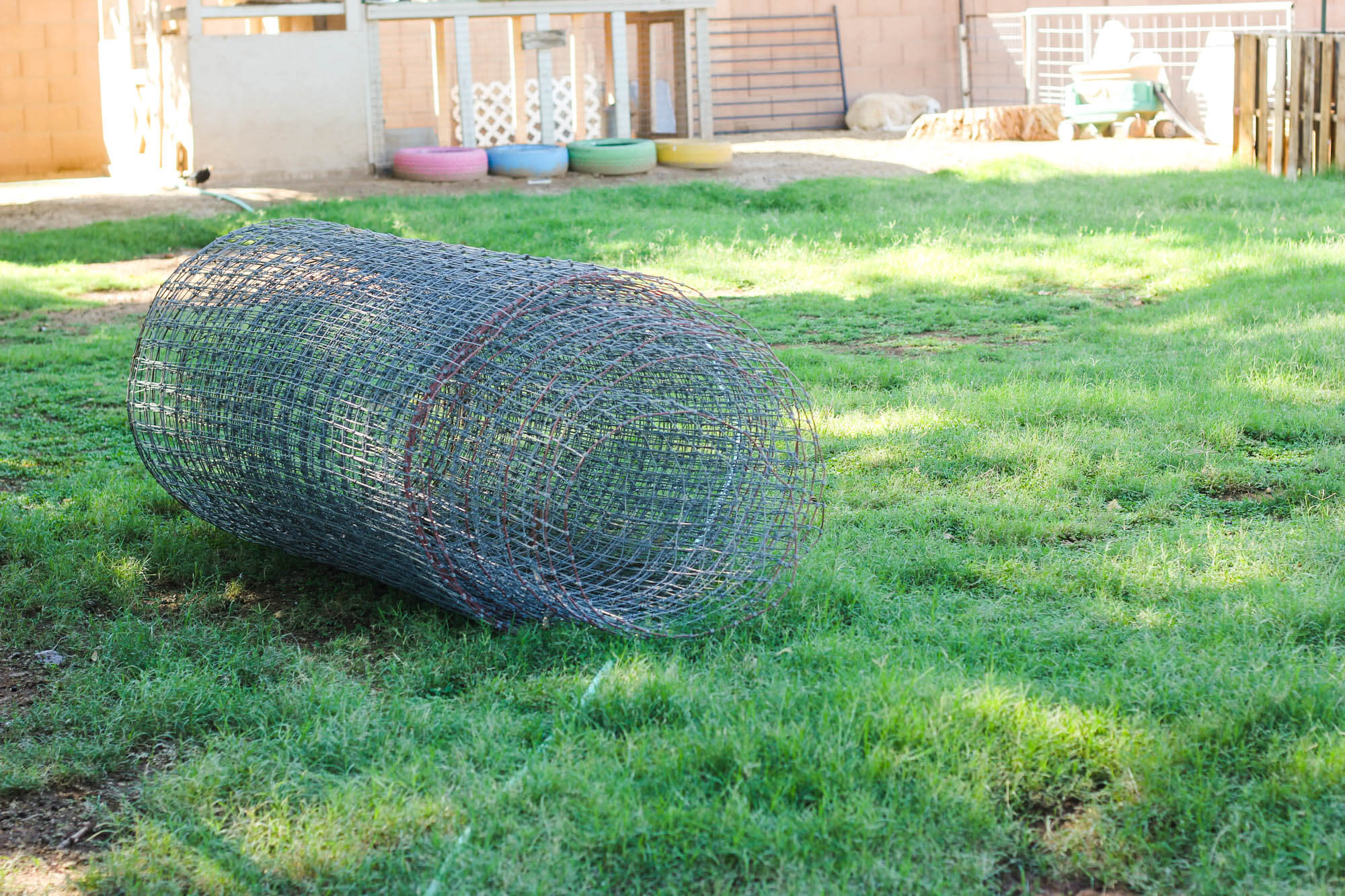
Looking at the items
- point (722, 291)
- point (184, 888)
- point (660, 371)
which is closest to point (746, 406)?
point (660, 371)

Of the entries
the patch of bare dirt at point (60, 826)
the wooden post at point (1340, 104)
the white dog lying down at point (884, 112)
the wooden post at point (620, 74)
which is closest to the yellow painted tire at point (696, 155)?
the wooden post at point (620, 74)

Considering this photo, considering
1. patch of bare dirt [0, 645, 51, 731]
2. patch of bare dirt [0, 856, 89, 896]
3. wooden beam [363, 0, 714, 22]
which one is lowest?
patch of bare dirt [0, 856, 89, 896]

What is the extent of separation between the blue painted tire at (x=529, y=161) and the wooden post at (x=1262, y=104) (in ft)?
26.2

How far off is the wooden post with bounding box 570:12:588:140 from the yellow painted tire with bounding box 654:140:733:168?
1880 mm

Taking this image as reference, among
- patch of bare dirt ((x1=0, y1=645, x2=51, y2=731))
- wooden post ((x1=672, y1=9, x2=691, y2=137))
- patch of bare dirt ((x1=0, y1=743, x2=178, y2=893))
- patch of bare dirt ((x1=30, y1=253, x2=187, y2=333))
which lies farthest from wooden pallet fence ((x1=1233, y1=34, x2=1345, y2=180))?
patch of bare dirt ((x1=0, y1=743, x2=178, y2=893))

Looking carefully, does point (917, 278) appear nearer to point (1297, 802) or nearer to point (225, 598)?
point (225, 598)

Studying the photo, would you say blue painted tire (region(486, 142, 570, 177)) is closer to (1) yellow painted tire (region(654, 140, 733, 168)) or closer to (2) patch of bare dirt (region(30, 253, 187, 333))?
(1) yellow painted tire (region(654, 140, 733, 168))

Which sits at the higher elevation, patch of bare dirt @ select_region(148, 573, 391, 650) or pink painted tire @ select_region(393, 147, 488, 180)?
pink painted tire @ select_region(393, 147, 488, 180)

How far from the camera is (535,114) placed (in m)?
17.8

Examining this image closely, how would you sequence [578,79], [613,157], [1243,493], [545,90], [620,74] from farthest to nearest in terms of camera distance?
[578,79] → [620,74] → [545,90] → [613,157] → [1243,493]

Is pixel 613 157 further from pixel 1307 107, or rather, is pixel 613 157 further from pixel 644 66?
pixel 1307 107

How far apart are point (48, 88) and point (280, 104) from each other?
7.72 m

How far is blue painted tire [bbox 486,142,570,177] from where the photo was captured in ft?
52.1

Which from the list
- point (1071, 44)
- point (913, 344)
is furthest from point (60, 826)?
point (1071, 44)
